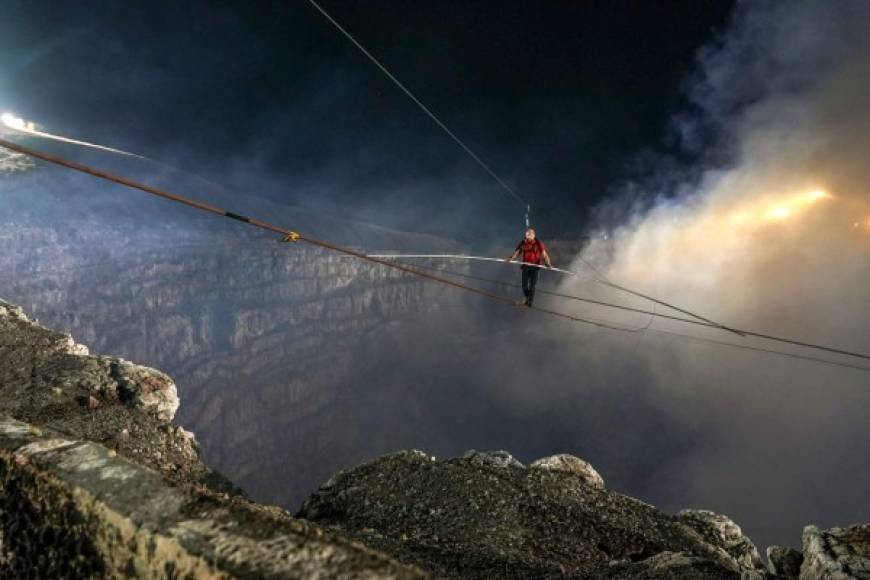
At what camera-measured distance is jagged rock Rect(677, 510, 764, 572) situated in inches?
303

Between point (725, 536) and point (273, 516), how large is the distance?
378 inches

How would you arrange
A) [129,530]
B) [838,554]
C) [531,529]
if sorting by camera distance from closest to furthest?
[129,530]
[838,554]
[531,529]

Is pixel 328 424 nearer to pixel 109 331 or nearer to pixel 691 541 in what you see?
pixel 109 331

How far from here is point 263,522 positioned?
5.11 feet

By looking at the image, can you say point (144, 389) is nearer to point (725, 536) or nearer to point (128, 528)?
point (128, 528)

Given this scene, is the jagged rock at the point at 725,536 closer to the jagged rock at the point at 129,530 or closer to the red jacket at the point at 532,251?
the red jacket at the point at 532,251

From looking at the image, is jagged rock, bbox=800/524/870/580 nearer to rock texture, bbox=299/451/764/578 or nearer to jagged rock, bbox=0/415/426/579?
rock texture, bbox=299/451/764/578

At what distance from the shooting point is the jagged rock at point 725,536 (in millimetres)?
7688

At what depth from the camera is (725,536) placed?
8062 millimetres

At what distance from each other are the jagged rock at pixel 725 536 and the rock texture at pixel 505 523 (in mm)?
120

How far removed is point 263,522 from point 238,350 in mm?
59193

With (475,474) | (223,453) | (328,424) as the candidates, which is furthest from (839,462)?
(223,453)

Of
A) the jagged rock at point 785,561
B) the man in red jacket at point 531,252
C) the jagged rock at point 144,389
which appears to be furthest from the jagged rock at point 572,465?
the jagged rock at point 144,389

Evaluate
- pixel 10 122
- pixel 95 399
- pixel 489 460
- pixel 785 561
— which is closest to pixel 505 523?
pixel 489 460
